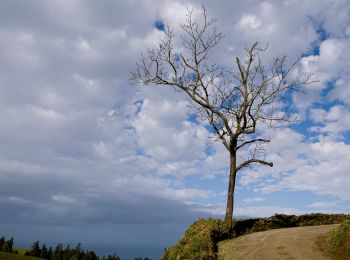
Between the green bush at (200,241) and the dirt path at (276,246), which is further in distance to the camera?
the green bush at (200,241)

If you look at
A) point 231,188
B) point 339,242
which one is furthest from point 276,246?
point 231,188

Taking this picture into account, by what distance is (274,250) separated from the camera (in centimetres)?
2084

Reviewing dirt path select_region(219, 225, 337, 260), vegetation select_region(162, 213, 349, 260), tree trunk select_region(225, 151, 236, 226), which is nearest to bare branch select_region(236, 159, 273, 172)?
tree trunk select_region(225, 151, 236, 226)

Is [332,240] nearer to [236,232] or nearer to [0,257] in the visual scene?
[236,232]

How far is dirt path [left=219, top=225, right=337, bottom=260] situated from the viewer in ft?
66.2

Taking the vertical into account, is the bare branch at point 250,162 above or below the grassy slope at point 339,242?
above

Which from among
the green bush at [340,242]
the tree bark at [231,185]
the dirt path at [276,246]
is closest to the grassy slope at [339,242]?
Answer: the green bush at [340,242]

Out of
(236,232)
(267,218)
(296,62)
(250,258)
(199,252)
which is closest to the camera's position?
(250,258)

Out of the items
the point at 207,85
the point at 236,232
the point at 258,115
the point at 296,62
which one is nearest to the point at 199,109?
the point at 207,85

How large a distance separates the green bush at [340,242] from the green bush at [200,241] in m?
5.99

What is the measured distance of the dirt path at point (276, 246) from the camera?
2017cm

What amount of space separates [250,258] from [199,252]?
304cm

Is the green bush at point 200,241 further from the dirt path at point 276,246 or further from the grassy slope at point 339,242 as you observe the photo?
the grassy slope at point 339,242

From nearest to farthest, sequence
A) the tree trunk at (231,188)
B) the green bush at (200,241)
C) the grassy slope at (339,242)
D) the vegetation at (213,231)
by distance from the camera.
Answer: the grassy slope at (339,242)
the green bush at (200,241)
the vegetation at (213,231)
the tree trunk at (231,188)
